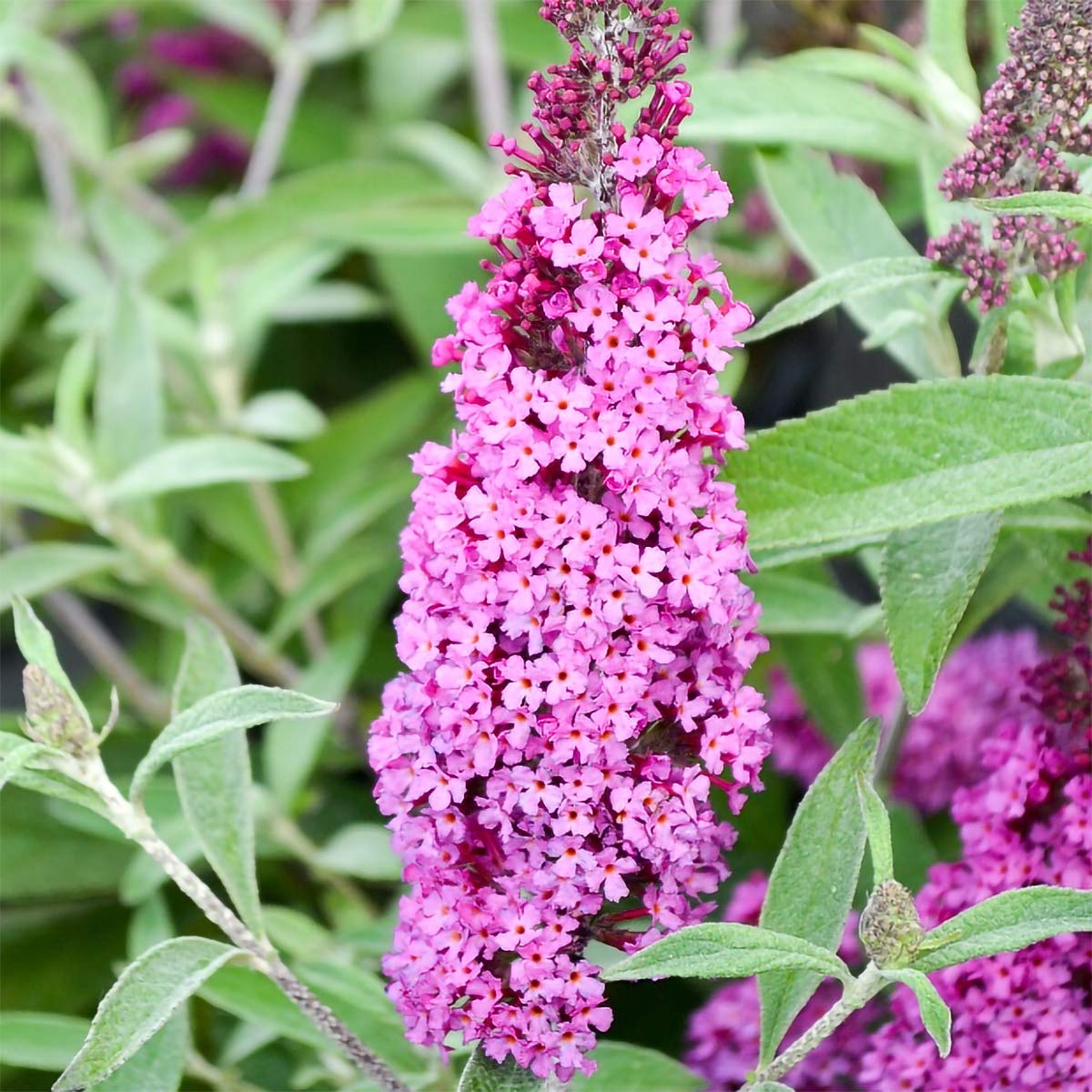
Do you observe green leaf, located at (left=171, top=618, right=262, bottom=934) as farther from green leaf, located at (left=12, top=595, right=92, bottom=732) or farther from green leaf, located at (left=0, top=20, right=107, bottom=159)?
green leaf, located at (left=0, top=20, right=107, bottom=159)

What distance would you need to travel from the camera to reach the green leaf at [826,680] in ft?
4.61

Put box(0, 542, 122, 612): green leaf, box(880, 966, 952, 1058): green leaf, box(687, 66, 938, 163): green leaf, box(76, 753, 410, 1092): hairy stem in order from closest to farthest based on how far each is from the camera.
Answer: box(880, 966, 952, 1058): green leaf, box(76, 753, 410, 1092): hairy stem, box(687, 66, 938, 163): green leaf, box(0, 542, 122, 612): green leaf

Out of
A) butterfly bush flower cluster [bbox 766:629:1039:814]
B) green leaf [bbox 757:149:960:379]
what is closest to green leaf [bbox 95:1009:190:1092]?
butterfly bush flower cluster [bbox 766:629:1039:814]

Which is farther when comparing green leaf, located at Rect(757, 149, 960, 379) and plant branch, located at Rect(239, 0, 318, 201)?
plant branch, located at Rect(239, 0, 318, 201)

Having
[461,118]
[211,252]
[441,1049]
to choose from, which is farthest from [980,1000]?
[461,118]

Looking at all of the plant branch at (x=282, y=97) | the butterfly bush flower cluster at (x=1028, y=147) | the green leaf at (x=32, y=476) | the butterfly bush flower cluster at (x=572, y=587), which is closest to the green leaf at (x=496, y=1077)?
the butterfly bush flower cluster at (x=572, y=587)

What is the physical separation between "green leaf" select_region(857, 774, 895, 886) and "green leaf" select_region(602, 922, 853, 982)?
68mm

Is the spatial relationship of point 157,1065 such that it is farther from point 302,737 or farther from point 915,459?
point 915,459

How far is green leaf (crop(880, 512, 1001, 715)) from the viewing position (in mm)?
889

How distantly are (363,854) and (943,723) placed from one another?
608 mm

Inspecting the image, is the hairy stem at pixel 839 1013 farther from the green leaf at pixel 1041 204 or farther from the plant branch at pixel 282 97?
the plant branch at pixel 282 97

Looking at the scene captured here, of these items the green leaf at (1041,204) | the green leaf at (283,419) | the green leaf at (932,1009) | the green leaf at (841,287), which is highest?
the green leaf at (1041,204)

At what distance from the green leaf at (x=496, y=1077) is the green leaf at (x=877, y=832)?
0.81ft

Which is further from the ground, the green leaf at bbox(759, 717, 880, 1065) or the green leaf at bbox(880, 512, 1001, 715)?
the green leaf at bbox(880, 512, 1001, 715)
